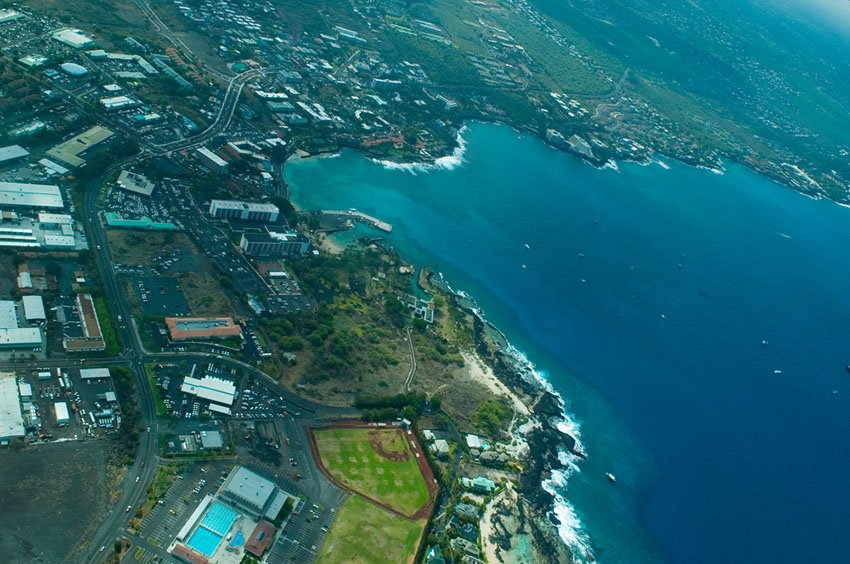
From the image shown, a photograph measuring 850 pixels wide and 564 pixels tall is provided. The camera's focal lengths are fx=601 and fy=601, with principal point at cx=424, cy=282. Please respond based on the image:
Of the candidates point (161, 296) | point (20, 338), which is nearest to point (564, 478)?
point (161, 296)

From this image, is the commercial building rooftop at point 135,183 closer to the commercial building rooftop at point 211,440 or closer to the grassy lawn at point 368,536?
the commercial building rooftop at point 211,440

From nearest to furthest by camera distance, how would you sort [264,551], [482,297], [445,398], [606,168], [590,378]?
1. [264,551]
2. [445,398]
3. [590,378]
4. [482,297]
5. [606,168]

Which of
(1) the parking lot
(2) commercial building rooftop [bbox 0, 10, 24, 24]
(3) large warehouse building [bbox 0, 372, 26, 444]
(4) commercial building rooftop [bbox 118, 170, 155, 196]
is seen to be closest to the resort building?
(4) commercial building rooftop [bbox 118, 170, 155, 196]

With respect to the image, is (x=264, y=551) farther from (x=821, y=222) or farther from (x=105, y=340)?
(x=821, y=222)

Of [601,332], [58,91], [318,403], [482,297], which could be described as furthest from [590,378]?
[58,91]

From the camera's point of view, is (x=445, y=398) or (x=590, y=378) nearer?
(x=445, y=398)

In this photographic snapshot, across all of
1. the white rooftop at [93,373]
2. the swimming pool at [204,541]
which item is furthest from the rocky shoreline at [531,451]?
the white rooftop at [93,373]

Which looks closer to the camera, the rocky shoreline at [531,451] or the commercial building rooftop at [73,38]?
the rocky shoreline at [531,451]
